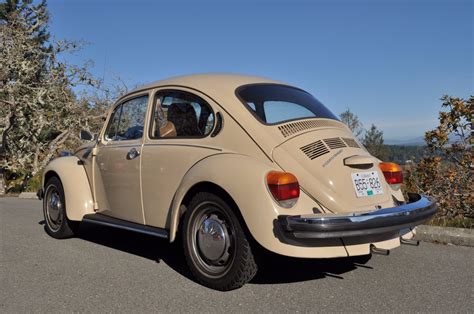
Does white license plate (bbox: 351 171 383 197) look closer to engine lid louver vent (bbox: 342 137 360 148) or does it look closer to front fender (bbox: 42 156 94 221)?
engine lid louver vent (bbox: 342 137 360 148)

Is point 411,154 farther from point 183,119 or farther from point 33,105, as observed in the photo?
point 33,105

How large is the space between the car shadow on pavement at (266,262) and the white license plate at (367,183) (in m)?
0.80

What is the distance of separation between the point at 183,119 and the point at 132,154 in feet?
2.16

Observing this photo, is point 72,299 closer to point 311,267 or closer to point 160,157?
point 160,157

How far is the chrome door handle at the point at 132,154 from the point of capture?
15.2 ft

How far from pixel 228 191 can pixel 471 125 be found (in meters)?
4.79

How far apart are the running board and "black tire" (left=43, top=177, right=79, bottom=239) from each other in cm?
57

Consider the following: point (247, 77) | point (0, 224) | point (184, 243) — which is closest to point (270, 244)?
point (184, 243)

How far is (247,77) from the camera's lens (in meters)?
4.63

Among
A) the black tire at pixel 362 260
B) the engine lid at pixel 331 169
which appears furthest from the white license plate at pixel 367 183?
the black tire at pixel 362 260

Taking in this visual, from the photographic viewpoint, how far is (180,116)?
4.54 meters

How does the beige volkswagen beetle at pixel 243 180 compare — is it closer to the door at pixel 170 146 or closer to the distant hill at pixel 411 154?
the door at pixel 170 146

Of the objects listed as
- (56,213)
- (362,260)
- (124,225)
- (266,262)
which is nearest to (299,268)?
(266,262)

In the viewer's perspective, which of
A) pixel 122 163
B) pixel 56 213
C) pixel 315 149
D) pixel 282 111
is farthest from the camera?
pixel 56 213
